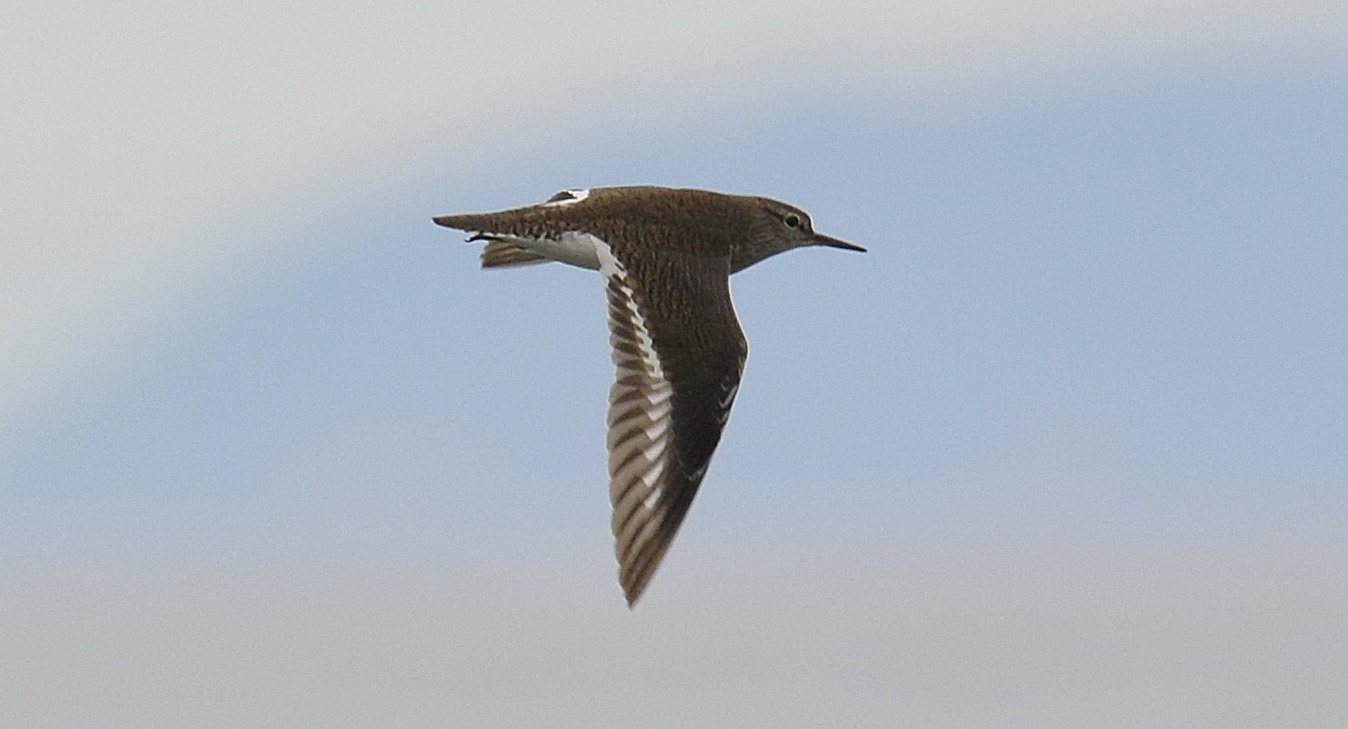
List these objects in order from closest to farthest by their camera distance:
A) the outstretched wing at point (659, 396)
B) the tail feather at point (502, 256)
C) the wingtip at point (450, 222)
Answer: the outstretched wing at point (659, 396)
the wingtip at point (450, 222)
the tail feather at point (502, 256)

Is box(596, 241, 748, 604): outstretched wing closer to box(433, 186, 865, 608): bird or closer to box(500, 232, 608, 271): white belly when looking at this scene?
box(433, 186, 865, 608): bird

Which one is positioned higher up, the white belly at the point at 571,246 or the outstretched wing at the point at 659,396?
the white belly at the point at 571,246

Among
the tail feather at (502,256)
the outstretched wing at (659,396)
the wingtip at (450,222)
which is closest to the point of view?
the outstretched wing at (659,396)

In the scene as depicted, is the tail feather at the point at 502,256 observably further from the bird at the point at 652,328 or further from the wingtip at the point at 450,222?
the wingtip at the point at 450,222

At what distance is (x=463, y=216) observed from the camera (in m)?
11.0

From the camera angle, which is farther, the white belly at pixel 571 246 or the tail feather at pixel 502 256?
the tail feather at pixel 502 256

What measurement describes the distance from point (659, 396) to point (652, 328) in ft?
1.46

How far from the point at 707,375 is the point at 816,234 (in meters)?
3.27

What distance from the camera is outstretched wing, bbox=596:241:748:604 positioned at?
9.69 m

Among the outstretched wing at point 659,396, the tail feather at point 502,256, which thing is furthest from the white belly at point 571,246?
the tail feather at point 502,256

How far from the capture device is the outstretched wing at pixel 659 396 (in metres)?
9.69

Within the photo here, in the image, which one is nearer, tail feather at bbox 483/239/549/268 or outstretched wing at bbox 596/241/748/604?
outstretched wing at bbox 596/241/748/604

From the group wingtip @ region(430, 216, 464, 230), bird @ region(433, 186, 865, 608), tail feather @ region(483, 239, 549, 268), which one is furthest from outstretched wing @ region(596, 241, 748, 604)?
tail feather @ region(483, 239, 549, 268)

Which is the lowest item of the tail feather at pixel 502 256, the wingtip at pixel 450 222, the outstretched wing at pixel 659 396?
the outstretched wing at pixel 659 396
